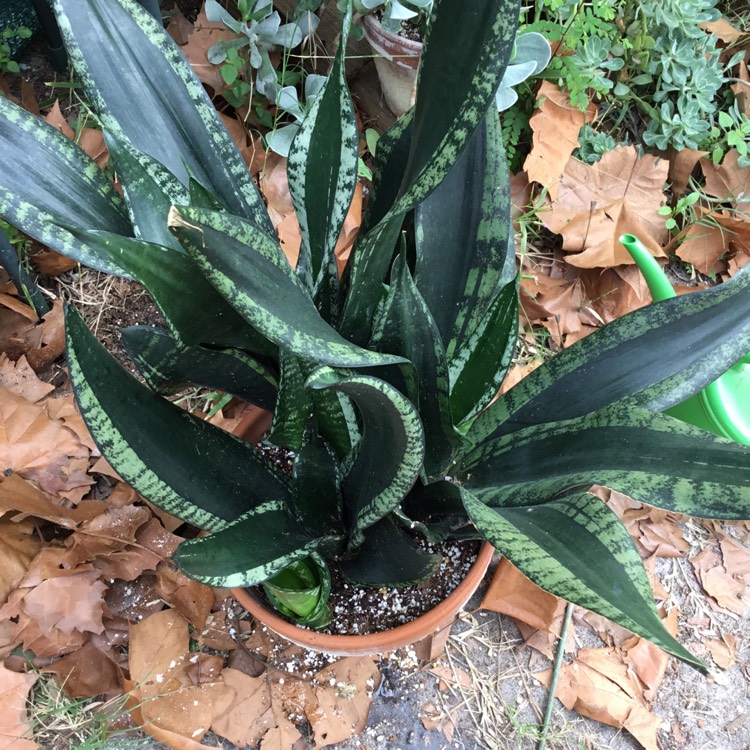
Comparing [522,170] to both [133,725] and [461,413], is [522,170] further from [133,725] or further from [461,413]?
[133,725]

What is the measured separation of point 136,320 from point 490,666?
76cm

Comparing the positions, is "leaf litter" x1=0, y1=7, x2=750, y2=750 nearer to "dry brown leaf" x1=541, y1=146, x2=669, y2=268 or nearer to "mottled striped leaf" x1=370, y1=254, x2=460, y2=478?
"dry brown leaf" x1=541, y1=146, x2=669, y2=268

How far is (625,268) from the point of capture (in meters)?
1.21

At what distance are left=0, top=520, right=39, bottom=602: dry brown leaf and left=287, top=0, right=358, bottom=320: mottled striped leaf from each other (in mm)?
658

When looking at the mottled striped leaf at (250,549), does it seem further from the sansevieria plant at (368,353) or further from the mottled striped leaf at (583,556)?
the mottled striped leaf at (583,556)

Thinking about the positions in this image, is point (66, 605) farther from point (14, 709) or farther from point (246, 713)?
point (246, 713)

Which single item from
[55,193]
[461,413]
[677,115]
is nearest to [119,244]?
[55,193]

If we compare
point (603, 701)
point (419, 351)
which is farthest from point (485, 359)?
point (603, 701)

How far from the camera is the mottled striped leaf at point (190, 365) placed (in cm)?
54

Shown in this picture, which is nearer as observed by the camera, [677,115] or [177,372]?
[177,372]

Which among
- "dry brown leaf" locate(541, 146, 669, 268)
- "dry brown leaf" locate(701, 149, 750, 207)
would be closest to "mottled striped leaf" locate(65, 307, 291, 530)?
"dry brown leaf" locate(541, 146, 669, 268)

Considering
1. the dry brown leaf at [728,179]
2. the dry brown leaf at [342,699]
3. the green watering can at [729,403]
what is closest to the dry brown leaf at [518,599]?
the dry brown leaf at [342,699]

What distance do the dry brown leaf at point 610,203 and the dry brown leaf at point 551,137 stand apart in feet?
0.13

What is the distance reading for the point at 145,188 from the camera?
0.50m
